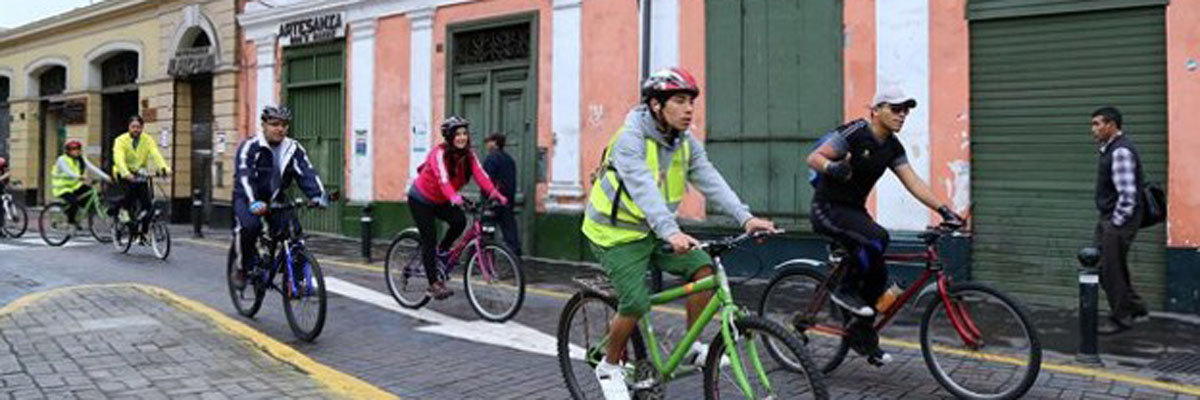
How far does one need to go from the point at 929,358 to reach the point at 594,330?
6.13ft

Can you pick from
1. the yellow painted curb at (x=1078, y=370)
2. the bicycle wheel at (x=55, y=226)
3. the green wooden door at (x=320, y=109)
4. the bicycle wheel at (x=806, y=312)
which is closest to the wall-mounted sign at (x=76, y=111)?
the green wooden door at (x=320, y=109)

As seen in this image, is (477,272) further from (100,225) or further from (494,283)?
(100,225)

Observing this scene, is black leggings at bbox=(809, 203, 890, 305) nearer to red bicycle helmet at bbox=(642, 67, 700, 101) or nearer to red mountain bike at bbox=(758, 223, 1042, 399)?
red mountain bike at bbox=(758, 223, 1042, 399)

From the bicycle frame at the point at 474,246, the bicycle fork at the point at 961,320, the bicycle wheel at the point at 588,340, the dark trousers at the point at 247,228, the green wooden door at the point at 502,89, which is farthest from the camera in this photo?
the green wooden door at the point at 502,89

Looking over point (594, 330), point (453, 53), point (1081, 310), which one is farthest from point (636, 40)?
point (594, 330)

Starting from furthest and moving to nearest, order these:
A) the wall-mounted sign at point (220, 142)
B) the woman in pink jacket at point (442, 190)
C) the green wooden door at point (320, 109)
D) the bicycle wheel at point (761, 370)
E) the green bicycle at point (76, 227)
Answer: the wall-mounted sign at point (220, 142) < the green wooden door at point (320, 109) < the green bicycle at point (76, 227) < the woman in pink jacket at point (442, 190) < the bicycle wheel at point (761, 370)

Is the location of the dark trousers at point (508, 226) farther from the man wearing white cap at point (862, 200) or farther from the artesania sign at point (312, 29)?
the man wearing white cap at point (862, 200)

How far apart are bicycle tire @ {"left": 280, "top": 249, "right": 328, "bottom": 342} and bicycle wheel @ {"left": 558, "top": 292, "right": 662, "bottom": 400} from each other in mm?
2231

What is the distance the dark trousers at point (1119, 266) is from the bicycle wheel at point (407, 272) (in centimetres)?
519

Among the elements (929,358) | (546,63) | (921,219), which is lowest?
(929,358)

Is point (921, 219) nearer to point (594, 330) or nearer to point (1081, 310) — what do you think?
point (1081, 310)

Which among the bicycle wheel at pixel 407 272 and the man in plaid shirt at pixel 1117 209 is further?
the bicycle wheel at pixel 407 272

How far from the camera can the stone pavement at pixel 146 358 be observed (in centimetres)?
499

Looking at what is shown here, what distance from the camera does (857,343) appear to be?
5.27 metres
